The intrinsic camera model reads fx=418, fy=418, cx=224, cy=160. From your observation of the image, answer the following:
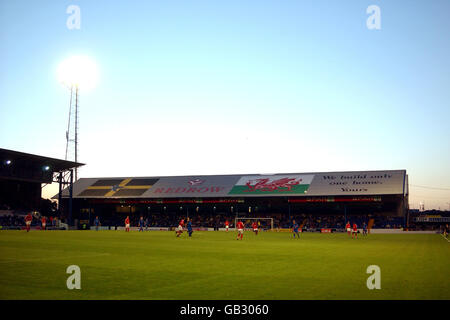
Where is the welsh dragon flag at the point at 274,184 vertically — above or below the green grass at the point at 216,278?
Answer: above

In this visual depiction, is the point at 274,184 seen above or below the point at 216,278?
above

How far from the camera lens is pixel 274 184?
77.9 m

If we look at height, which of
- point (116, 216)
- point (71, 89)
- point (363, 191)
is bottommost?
point (116, 216)

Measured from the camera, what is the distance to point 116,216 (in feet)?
294

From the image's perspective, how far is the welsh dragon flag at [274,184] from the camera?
7525 cm

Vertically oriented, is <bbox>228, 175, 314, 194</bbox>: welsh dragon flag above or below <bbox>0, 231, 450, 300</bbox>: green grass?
above

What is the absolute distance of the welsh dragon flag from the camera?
247ft

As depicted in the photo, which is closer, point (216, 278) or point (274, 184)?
point (216, 278)

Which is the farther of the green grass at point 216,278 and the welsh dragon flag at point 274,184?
the welsh dragon flag at point 274,184
